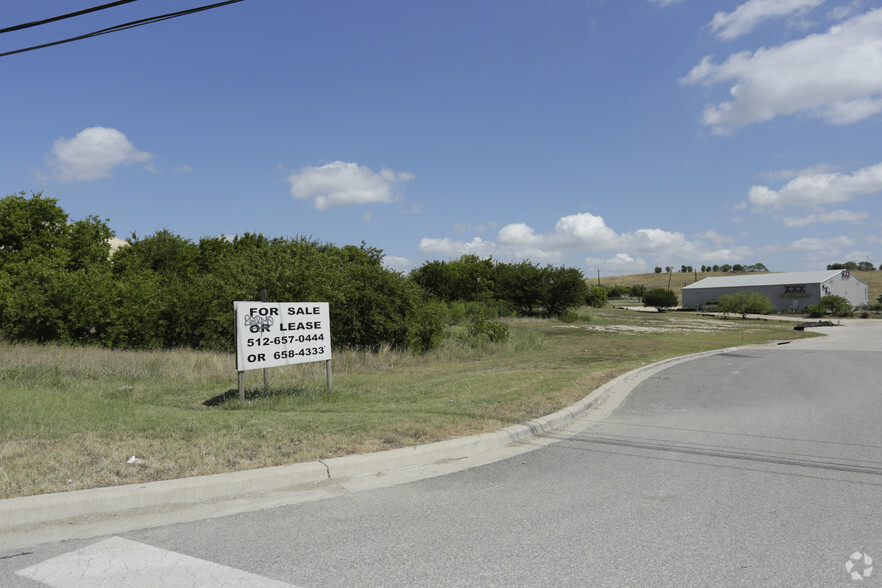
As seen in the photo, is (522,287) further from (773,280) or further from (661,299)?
(773,280)

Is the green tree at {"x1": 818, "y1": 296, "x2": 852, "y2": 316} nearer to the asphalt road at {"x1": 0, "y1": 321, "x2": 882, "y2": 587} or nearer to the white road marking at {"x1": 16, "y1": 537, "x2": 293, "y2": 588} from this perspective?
the asphalt road at {"x1": 0, "y1": 321, "x2": 882, "y2": 587}

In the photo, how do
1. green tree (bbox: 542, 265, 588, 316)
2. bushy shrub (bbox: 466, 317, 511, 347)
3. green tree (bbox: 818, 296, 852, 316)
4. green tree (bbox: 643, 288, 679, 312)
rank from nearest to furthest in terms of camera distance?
bushy shrub (bbox: 466, 317, 511, 347)
green tree (bbox: 542, 265, 588, 316)
green tree (bbox: 818, 296, 852, 316)
green tree (bbox: 643, 288, 679, 312)

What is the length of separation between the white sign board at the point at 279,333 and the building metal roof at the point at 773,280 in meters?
91.1

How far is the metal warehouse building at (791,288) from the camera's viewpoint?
83875 millimetres

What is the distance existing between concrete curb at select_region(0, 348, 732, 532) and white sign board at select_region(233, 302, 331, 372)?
4.22 metres

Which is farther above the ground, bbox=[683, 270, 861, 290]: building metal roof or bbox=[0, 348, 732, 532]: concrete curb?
bbox=[683, 270, 861, 290]: building metal roof

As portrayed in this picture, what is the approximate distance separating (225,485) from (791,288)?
3878 inches

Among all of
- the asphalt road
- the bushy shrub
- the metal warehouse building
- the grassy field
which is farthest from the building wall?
the asphalt road

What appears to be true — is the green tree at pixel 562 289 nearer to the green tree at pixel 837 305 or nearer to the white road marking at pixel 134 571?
the green tree at pixel 837 305

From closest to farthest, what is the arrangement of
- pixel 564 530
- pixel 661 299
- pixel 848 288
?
pixel 564 530, pixel 848 288, pixel 661 299

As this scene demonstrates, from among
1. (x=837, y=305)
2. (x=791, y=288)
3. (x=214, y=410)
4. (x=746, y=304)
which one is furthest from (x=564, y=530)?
(x=791, y=288)

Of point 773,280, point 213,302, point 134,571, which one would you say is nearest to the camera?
point 134,571

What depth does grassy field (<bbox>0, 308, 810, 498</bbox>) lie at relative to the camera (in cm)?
545

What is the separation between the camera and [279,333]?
10.0m
